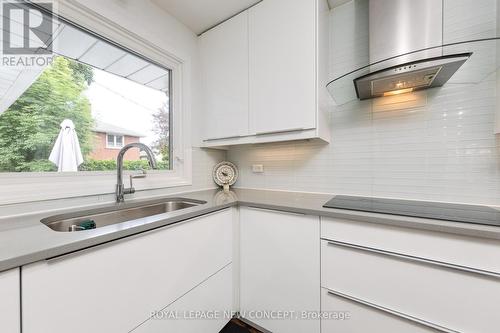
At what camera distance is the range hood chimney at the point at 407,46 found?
34.8 inches

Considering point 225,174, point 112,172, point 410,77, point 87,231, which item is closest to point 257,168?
point 225,174

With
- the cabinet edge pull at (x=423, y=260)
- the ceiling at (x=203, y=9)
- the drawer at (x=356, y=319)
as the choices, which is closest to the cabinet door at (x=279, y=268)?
the drawer at (x=356, y=319)

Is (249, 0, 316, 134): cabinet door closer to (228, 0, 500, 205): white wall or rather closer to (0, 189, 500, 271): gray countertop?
(228, 0, 500, 205): white wall

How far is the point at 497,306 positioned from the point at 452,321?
152 millimetres

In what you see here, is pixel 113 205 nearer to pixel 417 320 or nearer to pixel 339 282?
pixel 339 282

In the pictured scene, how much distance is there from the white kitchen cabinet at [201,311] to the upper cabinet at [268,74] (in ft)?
3.10

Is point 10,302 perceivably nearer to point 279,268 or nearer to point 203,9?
point 279,268

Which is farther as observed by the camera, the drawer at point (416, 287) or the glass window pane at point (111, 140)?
the glass window pane at point (111, 140)

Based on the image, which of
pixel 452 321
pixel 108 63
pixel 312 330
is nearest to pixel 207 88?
pixel 108 63

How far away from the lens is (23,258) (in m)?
0.52

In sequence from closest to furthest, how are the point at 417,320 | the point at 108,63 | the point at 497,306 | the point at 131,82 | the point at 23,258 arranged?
1. the point at 23,258
2. the point at 497,306
3. the point at 417,320
4. the point at 108,63
5. the point at 131,82

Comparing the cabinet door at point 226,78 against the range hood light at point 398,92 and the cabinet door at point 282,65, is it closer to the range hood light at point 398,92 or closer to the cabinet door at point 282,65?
the cabinet door at point 282,65

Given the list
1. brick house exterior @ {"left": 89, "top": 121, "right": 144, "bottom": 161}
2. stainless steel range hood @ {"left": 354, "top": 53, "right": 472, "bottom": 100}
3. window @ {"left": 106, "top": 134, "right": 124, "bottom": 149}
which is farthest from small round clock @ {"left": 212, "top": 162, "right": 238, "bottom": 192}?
stainless steel range hood @ {"left": 354, "top": 53, "right": 472, "bottom": 100}

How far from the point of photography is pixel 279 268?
117 centimetres
